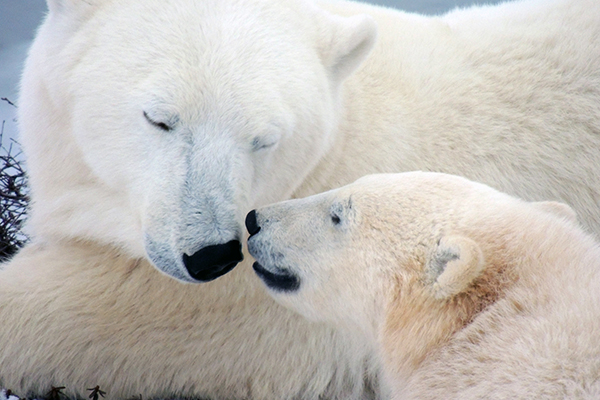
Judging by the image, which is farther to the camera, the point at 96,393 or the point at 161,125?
the point at 96,393

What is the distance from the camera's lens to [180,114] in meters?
2.26

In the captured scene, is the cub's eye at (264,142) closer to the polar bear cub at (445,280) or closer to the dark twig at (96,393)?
the polar bear cub at (445,280)

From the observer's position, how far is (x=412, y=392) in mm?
2221

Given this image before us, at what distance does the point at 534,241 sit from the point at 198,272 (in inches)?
42.2

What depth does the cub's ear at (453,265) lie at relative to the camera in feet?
6.92

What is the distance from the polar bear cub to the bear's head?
0.87 feet

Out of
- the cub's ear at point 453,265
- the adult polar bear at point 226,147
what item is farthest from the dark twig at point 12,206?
the cub's ear at point 453,265

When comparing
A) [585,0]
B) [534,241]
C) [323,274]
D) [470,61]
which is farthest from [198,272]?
[585,0]

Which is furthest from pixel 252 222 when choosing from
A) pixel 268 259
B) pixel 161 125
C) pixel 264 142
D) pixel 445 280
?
pixel 445 280

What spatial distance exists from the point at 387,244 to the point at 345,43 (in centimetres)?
85

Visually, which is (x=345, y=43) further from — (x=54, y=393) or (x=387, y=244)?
(x=54, y=393)

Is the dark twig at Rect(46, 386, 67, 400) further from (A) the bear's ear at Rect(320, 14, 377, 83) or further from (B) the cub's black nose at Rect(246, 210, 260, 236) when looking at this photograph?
(A) the bear's ear at Rect(320, 14, 377, 83)

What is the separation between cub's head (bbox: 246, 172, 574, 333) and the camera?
222 cm

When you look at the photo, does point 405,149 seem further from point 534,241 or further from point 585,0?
point 585,0
